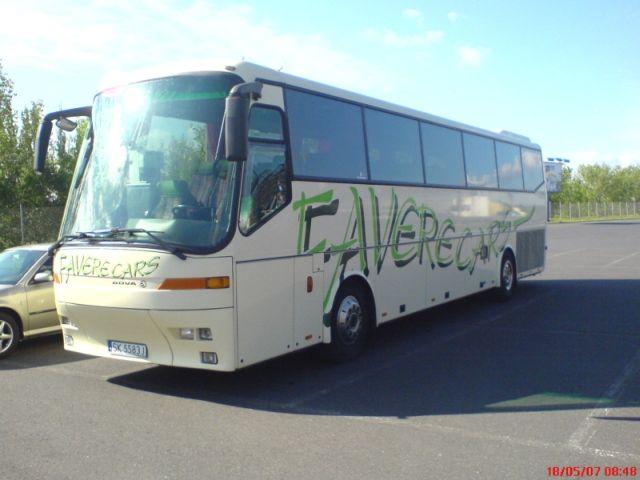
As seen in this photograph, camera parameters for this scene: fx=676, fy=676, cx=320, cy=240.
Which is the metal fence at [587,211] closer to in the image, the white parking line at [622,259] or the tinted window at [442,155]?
the white parking line at [622,259]

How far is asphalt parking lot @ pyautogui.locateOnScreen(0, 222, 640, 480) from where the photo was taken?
5.23m

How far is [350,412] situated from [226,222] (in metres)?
2.22

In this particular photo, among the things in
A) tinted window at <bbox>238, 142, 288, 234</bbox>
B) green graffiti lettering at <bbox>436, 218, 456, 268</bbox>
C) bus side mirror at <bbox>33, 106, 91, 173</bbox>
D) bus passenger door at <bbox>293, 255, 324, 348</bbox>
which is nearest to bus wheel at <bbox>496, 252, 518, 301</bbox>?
green graffiti lettering at <bbox>436, 218, 456, 268</bbox>

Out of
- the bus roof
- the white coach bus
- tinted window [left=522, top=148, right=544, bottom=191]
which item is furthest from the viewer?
tinted window [left=522, top=148, right=544, bottom=191]

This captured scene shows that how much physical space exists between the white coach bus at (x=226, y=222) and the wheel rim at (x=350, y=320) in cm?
3

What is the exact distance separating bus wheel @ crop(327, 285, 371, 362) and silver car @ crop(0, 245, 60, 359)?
417 centimetres

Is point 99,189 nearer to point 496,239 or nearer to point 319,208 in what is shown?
point 319,208

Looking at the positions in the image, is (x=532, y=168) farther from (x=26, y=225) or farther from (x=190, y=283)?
(x=26, y=225)

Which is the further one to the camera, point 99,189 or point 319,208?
point 319,208

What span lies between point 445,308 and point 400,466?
867cm

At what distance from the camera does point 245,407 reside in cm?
684

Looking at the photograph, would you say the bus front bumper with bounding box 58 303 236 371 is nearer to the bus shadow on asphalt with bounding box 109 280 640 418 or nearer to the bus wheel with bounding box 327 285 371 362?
the bus shadow on asphalt with bounding box 109 280 640 418

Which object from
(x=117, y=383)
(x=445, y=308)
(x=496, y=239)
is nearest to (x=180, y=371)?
(x=117, y=383)

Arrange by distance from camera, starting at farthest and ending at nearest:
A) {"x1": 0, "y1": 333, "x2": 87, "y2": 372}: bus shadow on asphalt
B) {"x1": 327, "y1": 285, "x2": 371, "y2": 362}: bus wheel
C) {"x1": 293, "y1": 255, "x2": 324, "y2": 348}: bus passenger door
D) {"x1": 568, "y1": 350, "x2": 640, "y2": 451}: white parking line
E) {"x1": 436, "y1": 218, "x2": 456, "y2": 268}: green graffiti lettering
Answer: {"x1": 436, "y1": 218, "x2": 456, "y2": 268}: green graffiti lettering < {"x1": 0, "y1": 333, "x2": 87, "y2": 372}: bus shadow on asphalt < {"x1": 327, "y1": 285, "x2": 371, "y2": 362}: bus wheel < {"x1": 293, "y1": 255, "x2": 324, "y2": 348}: bus passenger door < {"x1": 568, "y1": 350, "x2": 640, "y2": 451}: white parking line
